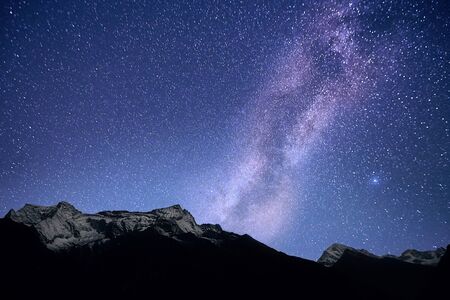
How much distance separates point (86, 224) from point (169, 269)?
94.3 ft

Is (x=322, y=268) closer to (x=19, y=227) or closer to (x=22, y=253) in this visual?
(x=22, y=253)

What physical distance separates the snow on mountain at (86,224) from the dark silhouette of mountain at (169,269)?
224 millimetres

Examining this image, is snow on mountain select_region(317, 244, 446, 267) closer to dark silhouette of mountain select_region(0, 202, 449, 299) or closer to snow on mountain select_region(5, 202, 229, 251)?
dark silhouette of mountain select_region(0, 202, 449, 299)

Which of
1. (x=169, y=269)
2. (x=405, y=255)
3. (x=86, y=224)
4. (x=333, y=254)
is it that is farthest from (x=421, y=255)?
(x=86, y=224)

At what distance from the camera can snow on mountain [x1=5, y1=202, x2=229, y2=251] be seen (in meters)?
52.9

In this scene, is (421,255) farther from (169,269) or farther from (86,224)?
(86,224)

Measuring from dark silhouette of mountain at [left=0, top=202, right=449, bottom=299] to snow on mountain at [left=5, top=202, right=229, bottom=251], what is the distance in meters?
0.22

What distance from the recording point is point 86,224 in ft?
197

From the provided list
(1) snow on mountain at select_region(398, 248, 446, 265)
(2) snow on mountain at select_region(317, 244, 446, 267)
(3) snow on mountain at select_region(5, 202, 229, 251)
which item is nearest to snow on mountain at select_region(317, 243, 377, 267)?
(2) snow on mountain at select_region(317, 244, 446, 267)

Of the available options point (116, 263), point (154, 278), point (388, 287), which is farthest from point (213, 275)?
point (388, 287)

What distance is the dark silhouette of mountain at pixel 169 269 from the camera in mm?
38156

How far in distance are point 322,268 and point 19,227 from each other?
5201cm

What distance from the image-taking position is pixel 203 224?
7550cm

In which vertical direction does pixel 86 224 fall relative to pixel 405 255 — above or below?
below
